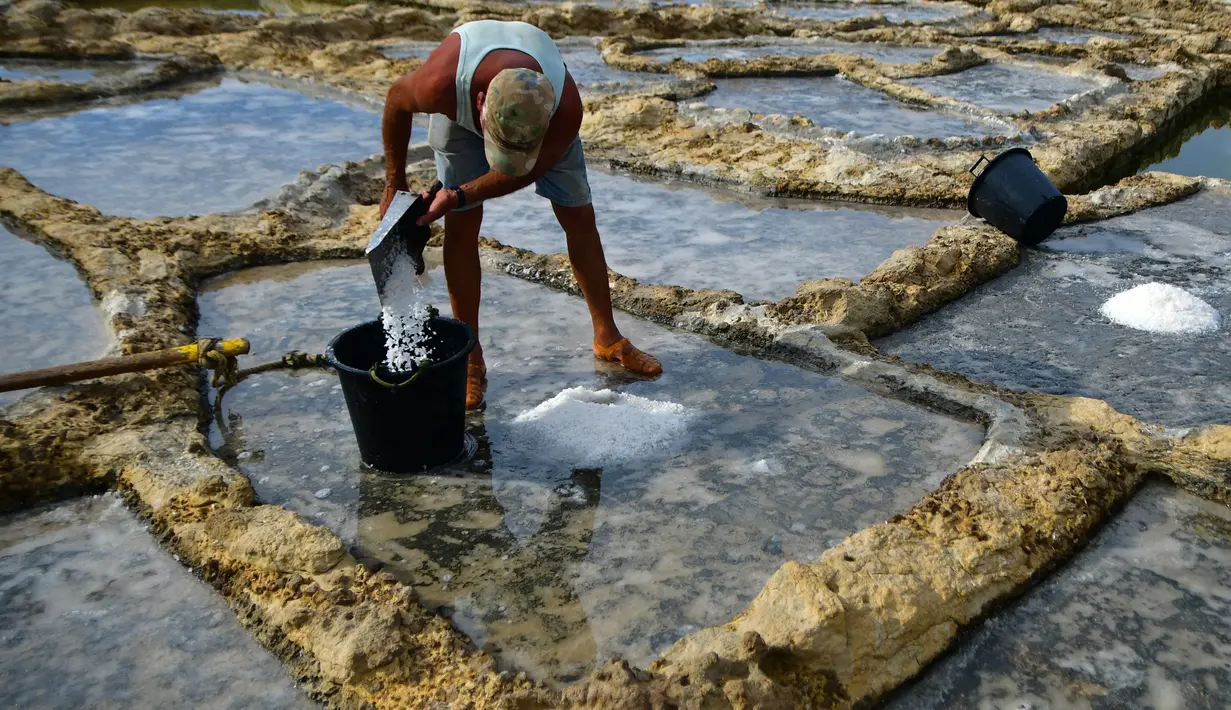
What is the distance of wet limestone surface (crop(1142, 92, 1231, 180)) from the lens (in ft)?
25.5

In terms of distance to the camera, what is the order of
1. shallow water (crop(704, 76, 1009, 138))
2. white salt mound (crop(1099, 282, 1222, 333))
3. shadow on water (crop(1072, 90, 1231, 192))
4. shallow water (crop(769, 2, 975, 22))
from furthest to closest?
shallow water (crop(769, 2, 975, 22))
shadow on water (crop(1072, 90, 1231, 192))
shallow water (crop(704, 76, 1009, 138))
white salt mound (crop(1099, 282, 1222, 333))

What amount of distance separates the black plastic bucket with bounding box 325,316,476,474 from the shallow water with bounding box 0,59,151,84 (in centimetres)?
855

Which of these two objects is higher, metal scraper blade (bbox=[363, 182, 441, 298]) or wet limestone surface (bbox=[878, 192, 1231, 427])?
metal scraper blade (bbox=[363, 182, 441, 298])

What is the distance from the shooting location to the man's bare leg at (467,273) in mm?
3143

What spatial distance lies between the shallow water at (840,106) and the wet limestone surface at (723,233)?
5.54 feet

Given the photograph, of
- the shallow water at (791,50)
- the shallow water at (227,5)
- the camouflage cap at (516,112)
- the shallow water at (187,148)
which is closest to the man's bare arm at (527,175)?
the camouflage cap at (516,112)

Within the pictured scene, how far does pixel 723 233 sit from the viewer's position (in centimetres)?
515

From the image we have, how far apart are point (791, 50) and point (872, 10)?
490cm

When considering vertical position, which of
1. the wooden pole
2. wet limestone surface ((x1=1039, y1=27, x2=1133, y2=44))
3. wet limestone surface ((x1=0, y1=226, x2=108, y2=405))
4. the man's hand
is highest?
the man's hand

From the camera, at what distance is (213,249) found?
4699 millimetres

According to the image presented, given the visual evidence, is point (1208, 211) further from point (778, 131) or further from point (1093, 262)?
point (778, 131)

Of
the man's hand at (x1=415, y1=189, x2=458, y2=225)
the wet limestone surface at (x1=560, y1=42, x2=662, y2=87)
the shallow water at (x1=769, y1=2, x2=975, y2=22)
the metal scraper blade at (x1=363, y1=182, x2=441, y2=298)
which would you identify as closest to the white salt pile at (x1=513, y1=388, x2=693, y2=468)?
the metal scraper blade at (x1=363, y1=182, x2=441, y2=298)

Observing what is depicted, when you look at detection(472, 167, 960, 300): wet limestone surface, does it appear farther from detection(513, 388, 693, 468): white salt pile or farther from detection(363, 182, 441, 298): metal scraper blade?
detection(363, 182, 441, 298): metal scraper blade

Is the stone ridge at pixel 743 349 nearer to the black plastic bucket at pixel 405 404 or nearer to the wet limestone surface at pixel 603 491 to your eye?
the wet limestone surface at pixel 603 491
